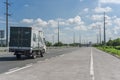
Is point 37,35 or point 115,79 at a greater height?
point 37,35

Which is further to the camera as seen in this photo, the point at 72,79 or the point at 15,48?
the point at 15,48

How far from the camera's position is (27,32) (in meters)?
30.5

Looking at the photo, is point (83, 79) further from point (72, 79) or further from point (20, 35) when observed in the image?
point (20, 35)

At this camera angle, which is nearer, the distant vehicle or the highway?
the highway

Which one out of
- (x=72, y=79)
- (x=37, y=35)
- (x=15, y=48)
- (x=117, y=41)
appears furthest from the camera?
(x=117, y=41)

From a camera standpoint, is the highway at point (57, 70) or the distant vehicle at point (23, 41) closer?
the highway at point (57, 70)

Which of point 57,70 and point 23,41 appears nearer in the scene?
point 57,70

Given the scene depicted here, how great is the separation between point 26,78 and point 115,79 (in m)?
4.15

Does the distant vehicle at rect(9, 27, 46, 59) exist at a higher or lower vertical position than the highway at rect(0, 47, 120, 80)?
higher

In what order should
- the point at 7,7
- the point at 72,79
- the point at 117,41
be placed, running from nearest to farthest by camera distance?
1. the point at 72,79
2. the point at 7,7
3. the point at 117,41

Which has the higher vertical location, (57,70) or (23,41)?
(23,41)

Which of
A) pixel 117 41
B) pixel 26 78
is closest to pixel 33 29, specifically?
pixel 26 78

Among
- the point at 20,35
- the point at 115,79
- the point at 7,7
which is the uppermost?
the point at 7,7

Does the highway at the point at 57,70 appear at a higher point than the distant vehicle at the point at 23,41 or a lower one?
lower
